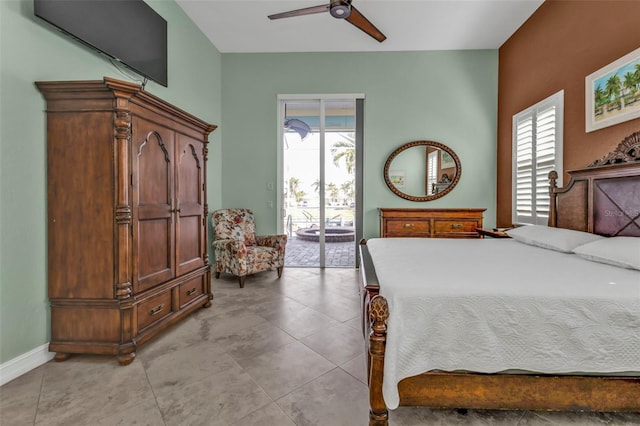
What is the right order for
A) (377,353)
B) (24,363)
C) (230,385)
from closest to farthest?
(377,353), (230,385), (24,363)

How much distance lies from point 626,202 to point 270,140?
4.04 meters

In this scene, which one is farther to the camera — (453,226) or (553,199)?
(453,226)

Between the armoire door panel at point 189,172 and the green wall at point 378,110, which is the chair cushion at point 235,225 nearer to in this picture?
the green wall at point 378,110

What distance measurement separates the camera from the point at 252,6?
3.36 metres

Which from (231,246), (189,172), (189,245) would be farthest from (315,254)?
(189,172)

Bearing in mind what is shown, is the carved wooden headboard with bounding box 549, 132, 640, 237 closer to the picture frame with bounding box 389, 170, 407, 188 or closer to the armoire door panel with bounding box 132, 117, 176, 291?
the picture frame with bounding box 389, 170, 407, 188

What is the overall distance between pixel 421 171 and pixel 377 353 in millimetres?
3697

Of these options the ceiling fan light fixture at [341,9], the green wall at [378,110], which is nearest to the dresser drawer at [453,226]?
the green wall at [378,110]

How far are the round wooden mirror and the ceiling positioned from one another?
148cm

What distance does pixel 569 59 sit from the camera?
2896 mm

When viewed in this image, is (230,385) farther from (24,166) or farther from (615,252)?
(615,252)

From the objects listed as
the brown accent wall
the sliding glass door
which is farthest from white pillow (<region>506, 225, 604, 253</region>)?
the sliding glass door

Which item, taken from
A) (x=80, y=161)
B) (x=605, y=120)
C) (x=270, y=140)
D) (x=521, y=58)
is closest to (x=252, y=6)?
(x=270, y=140)

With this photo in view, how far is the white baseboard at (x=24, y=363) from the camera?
1.66 meters
